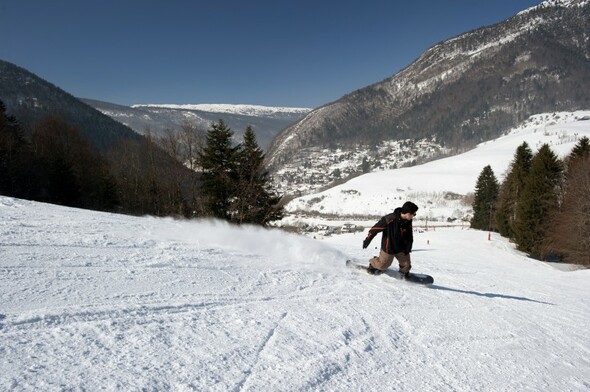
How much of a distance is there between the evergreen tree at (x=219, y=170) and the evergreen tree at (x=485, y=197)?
162 feet

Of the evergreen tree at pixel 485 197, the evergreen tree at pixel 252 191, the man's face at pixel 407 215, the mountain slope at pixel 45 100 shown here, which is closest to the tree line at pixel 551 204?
the evergreen tree at pixel 485 197

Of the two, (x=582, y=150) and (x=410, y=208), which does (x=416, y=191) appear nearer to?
(x=582, y=150)

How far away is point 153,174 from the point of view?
1164 inches

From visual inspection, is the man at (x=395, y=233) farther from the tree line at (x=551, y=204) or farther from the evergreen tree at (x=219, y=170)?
the tree line at (x=551, y=204)

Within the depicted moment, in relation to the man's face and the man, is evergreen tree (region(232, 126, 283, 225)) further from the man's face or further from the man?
the man's face

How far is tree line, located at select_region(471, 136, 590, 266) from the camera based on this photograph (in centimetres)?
2781

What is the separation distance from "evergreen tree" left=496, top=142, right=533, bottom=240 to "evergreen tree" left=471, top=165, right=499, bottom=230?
11.1 meters

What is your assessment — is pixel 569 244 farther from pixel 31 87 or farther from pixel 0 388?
pixel 31 87

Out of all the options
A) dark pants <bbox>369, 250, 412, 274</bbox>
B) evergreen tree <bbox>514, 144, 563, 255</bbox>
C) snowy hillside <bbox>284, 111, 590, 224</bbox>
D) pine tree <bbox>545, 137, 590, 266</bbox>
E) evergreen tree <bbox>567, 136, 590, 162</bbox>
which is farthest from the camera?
snowy hillside <bbox>284, 111, 590, 224</bbox>

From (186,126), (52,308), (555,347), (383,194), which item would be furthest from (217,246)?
(383,194)

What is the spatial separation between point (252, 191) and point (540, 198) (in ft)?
96.0

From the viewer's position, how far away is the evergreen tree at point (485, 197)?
5884 centimetres

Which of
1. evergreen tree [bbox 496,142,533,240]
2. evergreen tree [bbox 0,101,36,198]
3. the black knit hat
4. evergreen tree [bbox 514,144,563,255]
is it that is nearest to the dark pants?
the black knit hat

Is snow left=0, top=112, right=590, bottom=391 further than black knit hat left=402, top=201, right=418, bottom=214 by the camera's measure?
No
